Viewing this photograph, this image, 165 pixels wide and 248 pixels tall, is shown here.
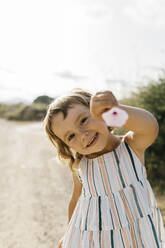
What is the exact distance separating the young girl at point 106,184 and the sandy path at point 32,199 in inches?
65.6

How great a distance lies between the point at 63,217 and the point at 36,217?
401mm

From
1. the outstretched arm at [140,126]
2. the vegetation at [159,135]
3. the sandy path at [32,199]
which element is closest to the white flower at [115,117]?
the outstretched arm at [140,126]

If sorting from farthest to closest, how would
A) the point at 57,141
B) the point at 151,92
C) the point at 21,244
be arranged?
the point at 151,92 → the point at 21,244 → the point at 57,141

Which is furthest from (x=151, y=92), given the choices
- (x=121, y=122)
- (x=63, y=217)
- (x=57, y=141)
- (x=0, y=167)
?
(x=0, y=167)

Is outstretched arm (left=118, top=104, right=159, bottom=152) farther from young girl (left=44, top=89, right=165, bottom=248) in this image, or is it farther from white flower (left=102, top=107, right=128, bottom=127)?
white flower (left=102, top=107, right=128, bottom=127)

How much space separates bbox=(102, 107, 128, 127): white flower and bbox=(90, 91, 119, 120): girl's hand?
70 millimetres

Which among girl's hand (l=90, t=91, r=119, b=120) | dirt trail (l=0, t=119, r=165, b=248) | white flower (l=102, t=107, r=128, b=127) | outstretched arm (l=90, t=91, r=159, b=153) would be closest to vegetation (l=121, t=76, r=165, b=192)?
dirt trail (l=0, t=119, r=165, b=248)

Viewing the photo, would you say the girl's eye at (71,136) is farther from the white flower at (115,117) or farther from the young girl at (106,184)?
the white flower at (115,117)

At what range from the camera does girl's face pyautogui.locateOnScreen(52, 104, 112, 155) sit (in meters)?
1.74

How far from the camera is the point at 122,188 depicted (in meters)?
1.87

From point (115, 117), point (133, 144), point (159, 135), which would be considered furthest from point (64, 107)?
point (159, 135)

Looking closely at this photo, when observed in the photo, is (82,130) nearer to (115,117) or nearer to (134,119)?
(134,119)

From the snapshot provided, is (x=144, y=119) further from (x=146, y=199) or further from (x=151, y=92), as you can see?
(x=151, y=92)

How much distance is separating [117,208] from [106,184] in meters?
0.17
